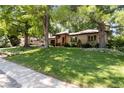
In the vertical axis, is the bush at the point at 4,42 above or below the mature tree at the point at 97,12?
below

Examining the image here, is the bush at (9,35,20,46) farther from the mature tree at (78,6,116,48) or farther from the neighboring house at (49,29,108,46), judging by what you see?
the mature tree at (78,6,116,48)

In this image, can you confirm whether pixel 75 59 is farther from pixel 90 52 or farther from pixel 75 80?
pixel 75 80

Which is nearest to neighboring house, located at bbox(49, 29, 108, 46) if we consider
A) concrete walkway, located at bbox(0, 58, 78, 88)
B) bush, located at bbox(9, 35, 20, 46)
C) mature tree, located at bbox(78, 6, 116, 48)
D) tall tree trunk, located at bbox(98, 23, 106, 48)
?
tall tree trunk, located at bbox(98, 23, 106, 48)

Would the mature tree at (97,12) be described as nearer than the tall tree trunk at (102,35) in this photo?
Yes

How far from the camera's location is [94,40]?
13203 mm

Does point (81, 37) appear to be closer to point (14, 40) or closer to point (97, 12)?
point (97, 12)

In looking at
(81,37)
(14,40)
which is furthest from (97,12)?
(14,40)

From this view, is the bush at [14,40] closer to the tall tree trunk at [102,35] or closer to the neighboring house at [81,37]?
the neighboring house at [81,37]

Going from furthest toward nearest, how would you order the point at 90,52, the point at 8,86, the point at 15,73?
the point at 90,52, the point at 15,73, the point at 8,86

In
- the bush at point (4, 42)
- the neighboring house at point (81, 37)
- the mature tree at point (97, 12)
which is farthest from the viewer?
the bush at point (4, 42)

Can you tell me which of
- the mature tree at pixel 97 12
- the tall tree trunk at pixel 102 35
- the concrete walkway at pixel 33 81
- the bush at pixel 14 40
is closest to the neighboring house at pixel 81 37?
the tall tree trunk at pixel 102 35
